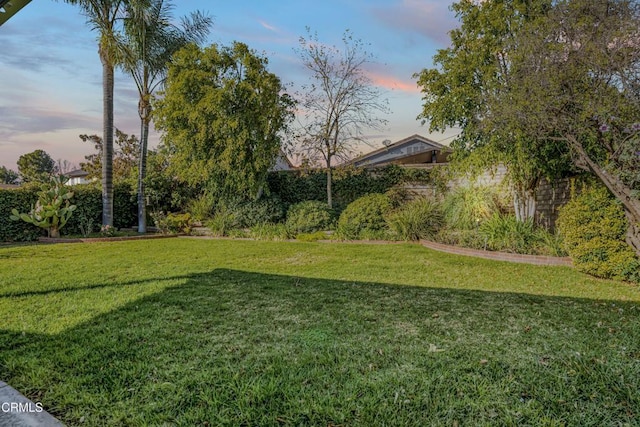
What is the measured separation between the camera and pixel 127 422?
1.87 metres

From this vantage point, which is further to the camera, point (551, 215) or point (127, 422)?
point (551, 215)

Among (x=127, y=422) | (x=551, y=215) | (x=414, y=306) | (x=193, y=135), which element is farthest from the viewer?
(x=193, y=135)

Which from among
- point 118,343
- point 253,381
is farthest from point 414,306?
point 118,343

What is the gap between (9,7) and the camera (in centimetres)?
292

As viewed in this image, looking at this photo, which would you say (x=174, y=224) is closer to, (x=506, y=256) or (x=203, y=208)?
(x=203, y=208)

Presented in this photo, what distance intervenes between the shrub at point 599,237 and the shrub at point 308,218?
22.8 feet

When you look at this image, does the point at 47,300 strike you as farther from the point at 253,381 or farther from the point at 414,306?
the point at 414,306

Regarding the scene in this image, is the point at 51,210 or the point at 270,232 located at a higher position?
the point at 51,210

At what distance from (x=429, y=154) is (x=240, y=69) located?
14.0 meters

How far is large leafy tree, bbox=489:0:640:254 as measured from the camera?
16.6 feet

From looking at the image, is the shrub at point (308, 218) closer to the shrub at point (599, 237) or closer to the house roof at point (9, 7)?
the shrub at point (599, 237)

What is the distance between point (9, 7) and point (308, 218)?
30.1 ft

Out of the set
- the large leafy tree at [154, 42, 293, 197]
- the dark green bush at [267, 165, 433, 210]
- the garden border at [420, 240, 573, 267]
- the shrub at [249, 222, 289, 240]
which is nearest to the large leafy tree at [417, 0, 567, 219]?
the garden border at [420, 240, 573, 267]

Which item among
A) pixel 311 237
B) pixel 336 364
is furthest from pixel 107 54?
pixel 336 364
